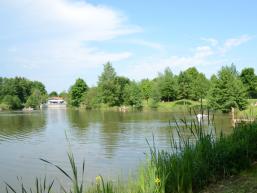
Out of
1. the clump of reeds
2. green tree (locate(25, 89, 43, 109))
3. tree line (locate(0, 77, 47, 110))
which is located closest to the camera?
the clump of reeds

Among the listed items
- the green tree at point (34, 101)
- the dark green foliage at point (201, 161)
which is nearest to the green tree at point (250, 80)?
the dark green foliage at point (201, 161)

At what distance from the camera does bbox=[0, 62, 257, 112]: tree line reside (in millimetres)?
49956

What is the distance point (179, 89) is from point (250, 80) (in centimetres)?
1351

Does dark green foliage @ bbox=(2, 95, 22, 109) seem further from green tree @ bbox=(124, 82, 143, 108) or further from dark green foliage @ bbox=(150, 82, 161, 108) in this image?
dark green foliage @ bbox=(150, 82, 161, 108)

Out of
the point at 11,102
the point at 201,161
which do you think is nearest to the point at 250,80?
the point at 201,161

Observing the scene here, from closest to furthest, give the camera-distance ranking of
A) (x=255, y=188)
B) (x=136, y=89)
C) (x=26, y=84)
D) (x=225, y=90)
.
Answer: (x=255, y=188) < (x=225, y=90) < (x=136, y=89) < (x=26, y=84)

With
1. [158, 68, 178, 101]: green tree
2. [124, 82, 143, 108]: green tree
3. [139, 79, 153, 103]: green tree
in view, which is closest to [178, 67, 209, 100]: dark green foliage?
[158, 68, 178, 101]: green tree

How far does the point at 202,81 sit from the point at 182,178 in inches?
2723

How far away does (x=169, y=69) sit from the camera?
7831cm

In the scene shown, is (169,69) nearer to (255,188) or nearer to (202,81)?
(202,81)

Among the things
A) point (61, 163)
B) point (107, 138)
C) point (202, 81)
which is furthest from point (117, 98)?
point (61, 163)

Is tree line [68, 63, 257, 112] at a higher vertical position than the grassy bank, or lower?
higher

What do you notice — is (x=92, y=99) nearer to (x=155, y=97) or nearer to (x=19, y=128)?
(x=155, y=97)

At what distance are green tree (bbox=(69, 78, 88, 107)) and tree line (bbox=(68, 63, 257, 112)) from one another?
46 centimetres
